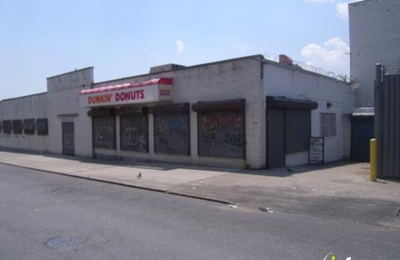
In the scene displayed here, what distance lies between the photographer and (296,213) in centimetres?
805

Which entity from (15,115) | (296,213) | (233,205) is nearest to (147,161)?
(233,205)

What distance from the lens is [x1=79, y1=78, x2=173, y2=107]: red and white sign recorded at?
17188 mm

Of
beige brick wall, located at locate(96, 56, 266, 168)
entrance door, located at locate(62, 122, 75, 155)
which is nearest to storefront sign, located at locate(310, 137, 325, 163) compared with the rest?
beige brick wall, located at locate(96, 56, 266, 168)

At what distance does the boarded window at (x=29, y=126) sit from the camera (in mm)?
31094

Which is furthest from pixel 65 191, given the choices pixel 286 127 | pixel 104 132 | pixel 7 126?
pixel 7 126

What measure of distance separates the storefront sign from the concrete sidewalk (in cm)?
245

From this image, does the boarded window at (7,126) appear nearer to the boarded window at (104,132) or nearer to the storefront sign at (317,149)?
the boarded window at (104,132)

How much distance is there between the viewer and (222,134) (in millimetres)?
15469

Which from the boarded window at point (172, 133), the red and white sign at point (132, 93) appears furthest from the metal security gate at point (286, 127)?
the red and white sign at point (132, 93)

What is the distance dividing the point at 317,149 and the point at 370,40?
10657 mm

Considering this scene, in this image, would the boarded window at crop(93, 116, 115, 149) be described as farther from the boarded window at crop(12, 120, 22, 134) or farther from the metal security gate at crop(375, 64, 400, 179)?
the boarded window at crop(12, 120, 22, 134)

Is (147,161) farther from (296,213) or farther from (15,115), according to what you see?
(15,115)

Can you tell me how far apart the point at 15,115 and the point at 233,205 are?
31771mm

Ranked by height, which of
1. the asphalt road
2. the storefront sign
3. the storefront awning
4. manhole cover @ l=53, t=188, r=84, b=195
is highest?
the storefront awning
